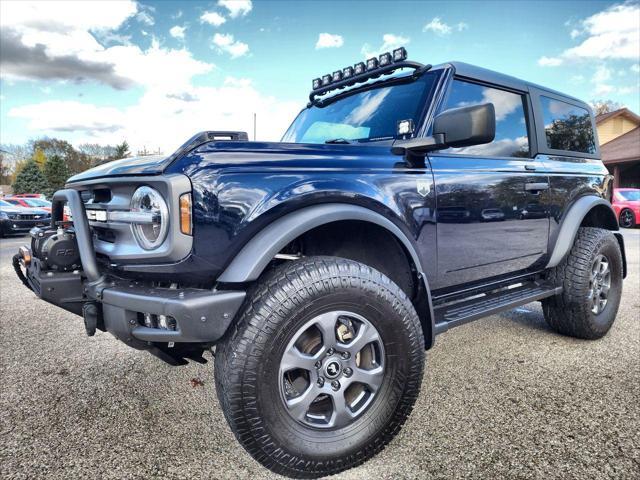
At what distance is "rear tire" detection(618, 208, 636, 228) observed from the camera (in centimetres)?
1553

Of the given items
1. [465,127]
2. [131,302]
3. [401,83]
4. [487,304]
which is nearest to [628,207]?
[487,304]

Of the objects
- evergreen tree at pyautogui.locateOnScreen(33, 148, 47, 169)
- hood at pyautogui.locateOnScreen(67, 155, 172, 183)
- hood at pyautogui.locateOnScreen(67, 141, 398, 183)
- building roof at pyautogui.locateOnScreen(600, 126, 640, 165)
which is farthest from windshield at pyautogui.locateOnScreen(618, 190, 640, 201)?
evergreen tree at pyautogui.locateOnScreen(33, 148, 47, 169)

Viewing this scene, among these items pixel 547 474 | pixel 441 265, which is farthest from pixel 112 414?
pixel 547 474

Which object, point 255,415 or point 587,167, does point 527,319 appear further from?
point 255,415

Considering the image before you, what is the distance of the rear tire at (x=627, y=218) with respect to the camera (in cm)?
1553

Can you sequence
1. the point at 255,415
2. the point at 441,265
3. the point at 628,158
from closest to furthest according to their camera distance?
the point at 255,415
the point at 441,265
the point at 628,158

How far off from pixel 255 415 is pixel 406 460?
76 cm

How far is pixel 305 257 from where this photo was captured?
1995mm

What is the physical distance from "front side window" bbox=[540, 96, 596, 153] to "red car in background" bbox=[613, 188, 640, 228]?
45.0 ft

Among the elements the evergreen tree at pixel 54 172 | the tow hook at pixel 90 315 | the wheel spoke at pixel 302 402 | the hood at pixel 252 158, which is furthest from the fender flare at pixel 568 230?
the evergreen tree at pixel 54 172

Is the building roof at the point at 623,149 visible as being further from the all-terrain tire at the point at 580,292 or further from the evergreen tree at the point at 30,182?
the evergreen tree at the point at 30,182

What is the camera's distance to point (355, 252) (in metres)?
2.47

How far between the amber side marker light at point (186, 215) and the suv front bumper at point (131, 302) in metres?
0.24

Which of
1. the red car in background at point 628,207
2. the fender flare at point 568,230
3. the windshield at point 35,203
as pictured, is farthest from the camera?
the windshield at point 35,203
